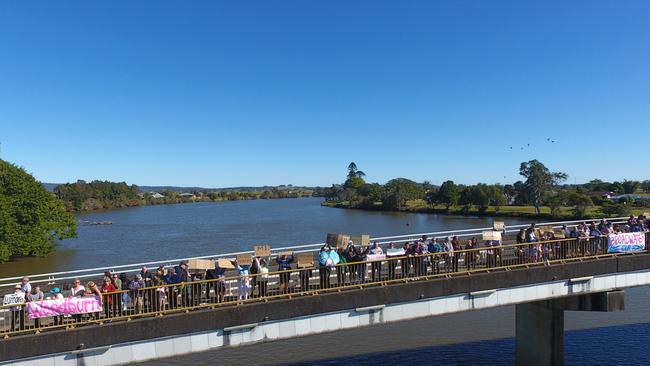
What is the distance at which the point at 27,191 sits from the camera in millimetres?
49469

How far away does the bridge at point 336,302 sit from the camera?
10047 millimetres

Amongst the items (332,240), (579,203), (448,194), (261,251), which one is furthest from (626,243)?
(448,194)

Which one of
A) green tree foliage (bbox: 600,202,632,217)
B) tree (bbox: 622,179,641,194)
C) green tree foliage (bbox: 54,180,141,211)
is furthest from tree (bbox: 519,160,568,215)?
green tree foliage (bbox: 54,180,141,211)

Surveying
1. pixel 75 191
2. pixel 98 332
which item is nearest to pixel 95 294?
pixel 98 332

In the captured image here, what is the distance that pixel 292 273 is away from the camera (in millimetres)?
12734

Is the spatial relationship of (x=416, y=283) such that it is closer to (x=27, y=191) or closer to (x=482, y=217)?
(x=27, y=191)

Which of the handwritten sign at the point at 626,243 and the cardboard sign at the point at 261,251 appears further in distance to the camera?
the handwritten sign at the point at 626,243

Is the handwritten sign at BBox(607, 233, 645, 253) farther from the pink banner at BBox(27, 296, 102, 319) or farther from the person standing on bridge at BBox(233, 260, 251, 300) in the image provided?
the pink banner at BBox(27, 296, 102, 319)

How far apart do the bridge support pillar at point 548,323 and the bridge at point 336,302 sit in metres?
0.03

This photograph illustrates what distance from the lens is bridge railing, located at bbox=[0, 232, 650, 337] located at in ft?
33.0

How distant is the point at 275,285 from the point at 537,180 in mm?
100461

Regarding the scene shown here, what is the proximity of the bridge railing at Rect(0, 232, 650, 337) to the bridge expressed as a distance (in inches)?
1.2

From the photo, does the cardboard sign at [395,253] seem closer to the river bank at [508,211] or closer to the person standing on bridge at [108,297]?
the person standing on bridge at [108,297]

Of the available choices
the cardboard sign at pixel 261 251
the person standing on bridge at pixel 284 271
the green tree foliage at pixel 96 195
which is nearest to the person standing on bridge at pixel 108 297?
the person standing on bridge at pixel 284 271
